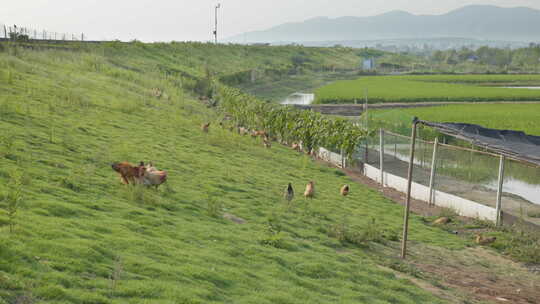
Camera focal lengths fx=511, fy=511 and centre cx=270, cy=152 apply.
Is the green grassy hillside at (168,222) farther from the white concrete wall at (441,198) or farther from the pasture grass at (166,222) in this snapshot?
the white concrete wall at (441,198)

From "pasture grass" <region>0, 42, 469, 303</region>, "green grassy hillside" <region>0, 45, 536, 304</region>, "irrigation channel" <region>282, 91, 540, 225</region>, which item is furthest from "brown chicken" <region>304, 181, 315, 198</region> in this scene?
"irrigation channel" <region>282, 91, 540, 225</region>

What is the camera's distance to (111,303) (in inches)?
273

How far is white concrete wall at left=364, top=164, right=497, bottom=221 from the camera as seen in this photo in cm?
1820

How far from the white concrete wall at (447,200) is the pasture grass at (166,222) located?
68.5 inches

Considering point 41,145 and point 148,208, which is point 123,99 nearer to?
point 41,145

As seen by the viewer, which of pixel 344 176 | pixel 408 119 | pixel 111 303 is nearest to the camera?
pixel 111 303

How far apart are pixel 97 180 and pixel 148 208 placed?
6.73 ft

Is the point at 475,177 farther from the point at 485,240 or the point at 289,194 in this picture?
the point at 289,194

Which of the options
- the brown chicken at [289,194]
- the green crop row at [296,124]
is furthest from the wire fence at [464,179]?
the brown chicken at [289,194]

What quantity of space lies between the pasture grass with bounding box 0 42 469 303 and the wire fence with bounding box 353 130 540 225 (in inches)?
79.8

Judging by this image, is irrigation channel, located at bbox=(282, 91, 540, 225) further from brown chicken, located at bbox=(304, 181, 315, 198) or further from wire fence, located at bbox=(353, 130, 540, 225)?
brown chicken, located at bbox=(304, 181, 315, 198)

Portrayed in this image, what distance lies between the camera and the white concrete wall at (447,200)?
59.7 ft

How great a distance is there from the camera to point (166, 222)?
1163 centimetres

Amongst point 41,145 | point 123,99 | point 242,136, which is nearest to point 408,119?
point 242,136
